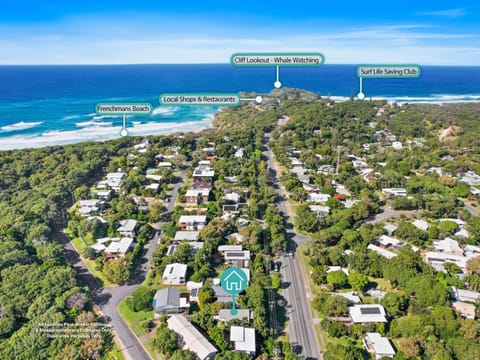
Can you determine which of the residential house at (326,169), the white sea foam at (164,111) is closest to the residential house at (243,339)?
the residential house at (326,169)

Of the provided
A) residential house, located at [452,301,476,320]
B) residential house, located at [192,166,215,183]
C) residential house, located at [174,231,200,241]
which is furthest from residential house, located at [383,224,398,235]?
residential house, located at [192,166,215,183]

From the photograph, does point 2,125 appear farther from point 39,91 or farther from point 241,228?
point 241,228

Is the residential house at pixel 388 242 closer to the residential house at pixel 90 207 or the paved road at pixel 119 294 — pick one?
the paved road at pixel 119 294

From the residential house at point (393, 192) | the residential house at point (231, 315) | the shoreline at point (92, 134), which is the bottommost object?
the residential house at point (231, 315)

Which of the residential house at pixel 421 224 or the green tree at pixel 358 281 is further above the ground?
the residential house at pixel 421 224

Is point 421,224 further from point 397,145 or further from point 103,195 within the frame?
point 103,195

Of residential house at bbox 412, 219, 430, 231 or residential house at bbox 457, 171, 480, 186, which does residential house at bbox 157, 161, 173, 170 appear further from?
residential house at bbox 457, 171, 480, 186
